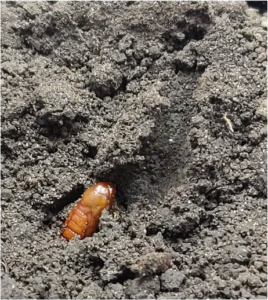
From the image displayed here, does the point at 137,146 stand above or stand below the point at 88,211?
above

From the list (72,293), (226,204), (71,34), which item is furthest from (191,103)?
(72,293)

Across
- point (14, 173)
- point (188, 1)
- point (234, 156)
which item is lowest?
point (14, 173)

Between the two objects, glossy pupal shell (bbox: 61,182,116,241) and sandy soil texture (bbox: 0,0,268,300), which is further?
glossy pupal shell (bbox: 61,182,116,241)

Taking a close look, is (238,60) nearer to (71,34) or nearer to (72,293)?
(71,34)

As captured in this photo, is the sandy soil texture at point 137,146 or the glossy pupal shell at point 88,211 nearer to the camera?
the sandy soil texture at point 137,146
